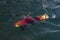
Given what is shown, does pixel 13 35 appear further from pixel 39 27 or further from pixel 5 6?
pixel 5 6

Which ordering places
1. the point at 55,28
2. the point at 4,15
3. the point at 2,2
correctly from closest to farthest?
the point at 55,28, the point at 4,15, the point at 2,2

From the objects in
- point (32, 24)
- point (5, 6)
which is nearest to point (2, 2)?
point (5, 6)

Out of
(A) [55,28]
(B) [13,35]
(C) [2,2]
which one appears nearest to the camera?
(B) [13,35]

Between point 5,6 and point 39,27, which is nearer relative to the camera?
point 39,27

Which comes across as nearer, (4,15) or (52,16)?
(52,16)

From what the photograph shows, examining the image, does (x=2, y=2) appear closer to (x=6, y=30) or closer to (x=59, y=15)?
(x=59, y=15)

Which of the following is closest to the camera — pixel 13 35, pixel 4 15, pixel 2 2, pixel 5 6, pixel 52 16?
pixel 13 35

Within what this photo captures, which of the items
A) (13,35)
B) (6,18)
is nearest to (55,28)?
(13,35)

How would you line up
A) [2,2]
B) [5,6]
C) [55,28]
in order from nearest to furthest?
[55,28] < [5,6] < [2,2]
